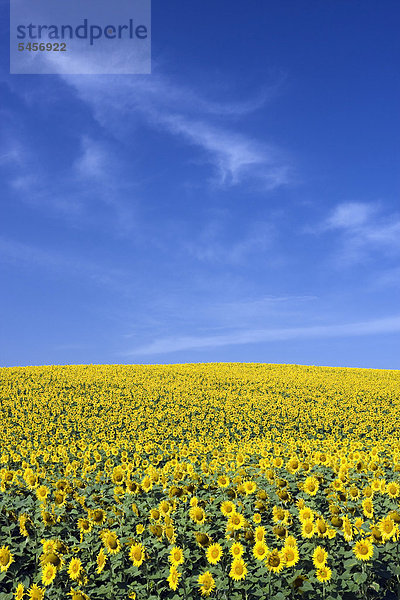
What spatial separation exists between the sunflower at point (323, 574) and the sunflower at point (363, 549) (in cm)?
39

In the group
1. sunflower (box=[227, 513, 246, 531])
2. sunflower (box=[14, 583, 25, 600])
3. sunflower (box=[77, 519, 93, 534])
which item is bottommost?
sunflower (box=[14, 583, 25, 600])

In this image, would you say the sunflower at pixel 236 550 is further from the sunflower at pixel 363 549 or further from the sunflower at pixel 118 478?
the sunflower at pixel 118 478

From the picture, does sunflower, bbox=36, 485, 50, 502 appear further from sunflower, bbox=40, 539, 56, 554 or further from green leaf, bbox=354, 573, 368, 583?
green leaf, bbox=354, 573, 368, 583

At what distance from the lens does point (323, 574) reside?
514 cm

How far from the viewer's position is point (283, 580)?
555cm

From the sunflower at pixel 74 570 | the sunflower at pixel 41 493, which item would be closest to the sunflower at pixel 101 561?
the sunflower at pixel 74 570

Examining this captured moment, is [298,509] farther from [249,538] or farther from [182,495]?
[182,495]

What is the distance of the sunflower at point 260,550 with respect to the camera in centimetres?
516

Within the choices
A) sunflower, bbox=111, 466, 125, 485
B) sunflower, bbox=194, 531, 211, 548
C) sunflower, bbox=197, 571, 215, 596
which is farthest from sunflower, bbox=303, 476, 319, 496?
→ sunflower, bbox=111, 466, 125, 485

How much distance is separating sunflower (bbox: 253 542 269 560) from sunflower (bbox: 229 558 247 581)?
A: 0.59 ft

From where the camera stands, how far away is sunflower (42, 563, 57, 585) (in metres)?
5.34

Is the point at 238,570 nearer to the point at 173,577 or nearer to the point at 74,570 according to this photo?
the point at 173,577

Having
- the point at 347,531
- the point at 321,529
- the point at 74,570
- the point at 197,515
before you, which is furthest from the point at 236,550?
the point at 74,570

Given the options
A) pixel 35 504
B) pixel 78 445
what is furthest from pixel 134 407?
pixel 35 504
